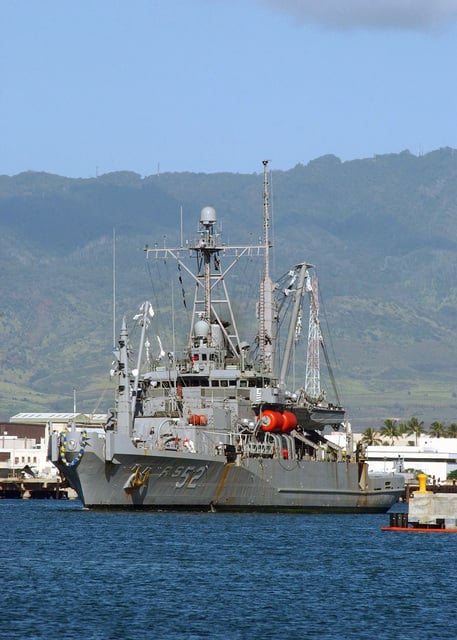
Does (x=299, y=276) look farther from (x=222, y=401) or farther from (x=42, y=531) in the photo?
(x=42, y=531)

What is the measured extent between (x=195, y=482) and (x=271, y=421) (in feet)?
24.0

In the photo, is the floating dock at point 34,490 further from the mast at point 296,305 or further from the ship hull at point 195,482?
the ship hull at point 195,482

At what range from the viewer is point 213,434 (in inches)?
3374

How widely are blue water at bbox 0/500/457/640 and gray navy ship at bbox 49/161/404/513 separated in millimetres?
3167

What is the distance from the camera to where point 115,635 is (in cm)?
4350

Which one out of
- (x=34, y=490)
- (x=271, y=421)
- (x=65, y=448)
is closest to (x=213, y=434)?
(x=271, y=421)

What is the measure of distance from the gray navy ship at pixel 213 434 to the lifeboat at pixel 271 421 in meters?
0.06

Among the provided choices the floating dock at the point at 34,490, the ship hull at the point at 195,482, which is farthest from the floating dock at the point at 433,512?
the floating dock at the point at 34,490

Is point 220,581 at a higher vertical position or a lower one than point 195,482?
lower

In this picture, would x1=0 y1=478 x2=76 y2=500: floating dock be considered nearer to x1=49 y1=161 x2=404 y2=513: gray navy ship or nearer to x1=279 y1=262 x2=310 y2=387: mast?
x1=279 y1=262 x2=310 y2=387: mast

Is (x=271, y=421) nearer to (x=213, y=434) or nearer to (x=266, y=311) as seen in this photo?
(x=213, y=434)

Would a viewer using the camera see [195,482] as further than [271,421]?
No

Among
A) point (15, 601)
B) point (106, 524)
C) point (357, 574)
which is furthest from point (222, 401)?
point (15, 601)

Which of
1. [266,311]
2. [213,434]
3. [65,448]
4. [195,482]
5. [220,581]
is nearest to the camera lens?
[220,581]
